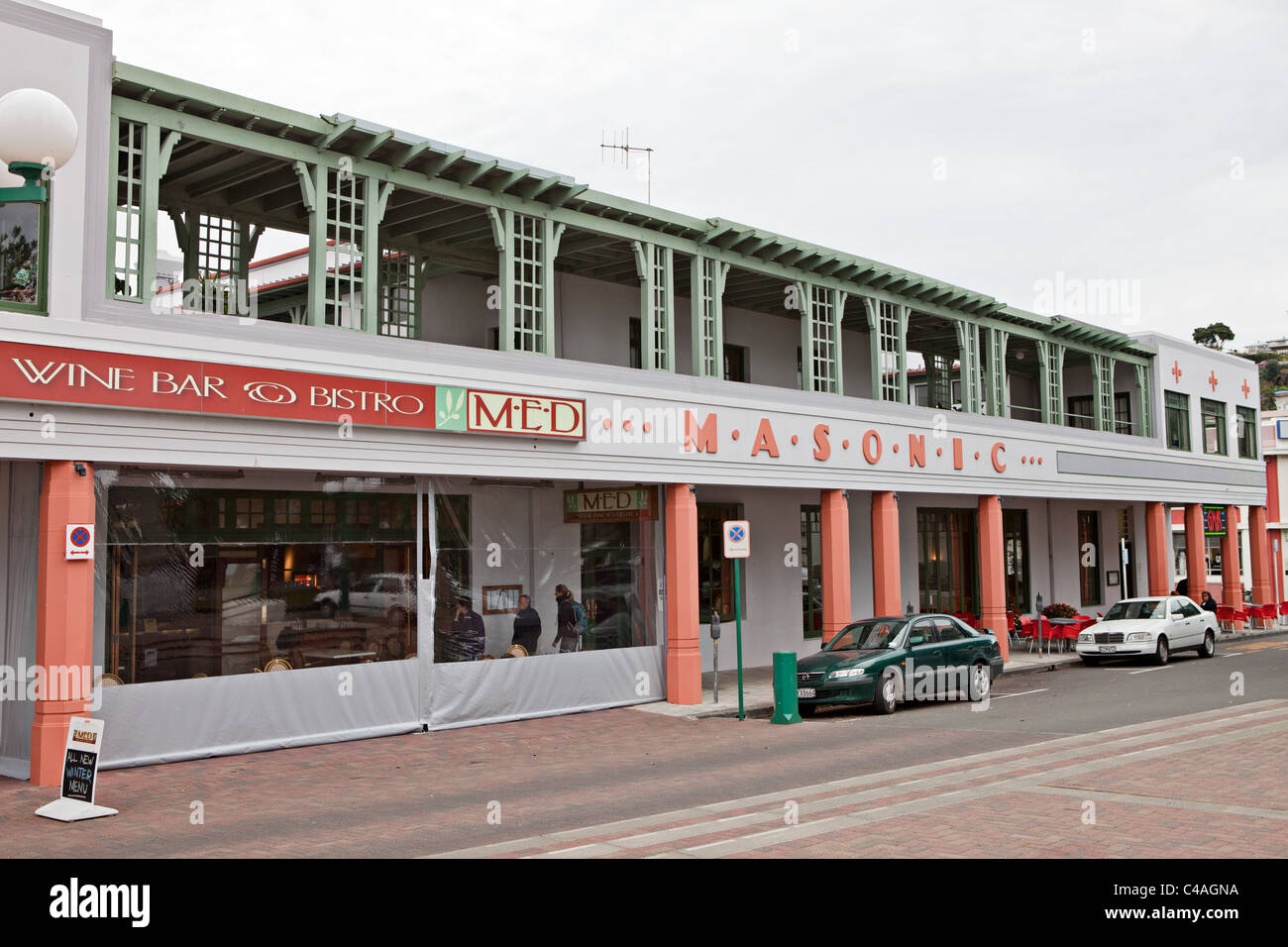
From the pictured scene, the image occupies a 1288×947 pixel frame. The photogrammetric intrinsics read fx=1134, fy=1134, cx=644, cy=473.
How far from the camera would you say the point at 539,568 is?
57.8ft

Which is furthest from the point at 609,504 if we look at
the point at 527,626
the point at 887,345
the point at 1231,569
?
the point at 1231,569

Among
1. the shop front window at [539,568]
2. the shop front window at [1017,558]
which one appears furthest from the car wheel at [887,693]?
the shop front window at [1017,558]

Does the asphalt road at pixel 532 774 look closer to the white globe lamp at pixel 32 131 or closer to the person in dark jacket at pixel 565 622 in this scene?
the person in dark jacket at pixel 565 622

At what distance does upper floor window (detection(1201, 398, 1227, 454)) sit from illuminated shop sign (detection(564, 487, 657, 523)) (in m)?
25.3

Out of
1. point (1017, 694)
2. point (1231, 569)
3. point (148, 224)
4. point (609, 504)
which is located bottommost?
point (1017, 694)

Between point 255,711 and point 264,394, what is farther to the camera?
point 255,711

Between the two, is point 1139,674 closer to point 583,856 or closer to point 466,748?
point 466,748

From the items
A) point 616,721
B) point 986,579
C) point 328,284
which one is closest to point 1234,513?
point 986,579

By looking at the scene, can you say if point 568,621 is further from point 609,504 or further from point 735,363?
point 735,363

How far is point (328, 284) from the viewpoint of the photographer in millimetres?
19172

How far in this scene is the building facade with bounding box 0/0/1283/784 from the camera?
12.5 meters

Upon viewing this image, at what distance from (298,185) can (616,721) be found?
908 centimetres

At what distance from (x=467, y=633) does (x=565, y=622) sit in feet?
6.60

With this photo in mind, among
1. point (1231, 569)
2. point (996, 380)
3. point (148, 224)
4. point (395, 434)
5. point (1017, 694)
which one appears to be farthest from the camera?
point (1231, 569)
